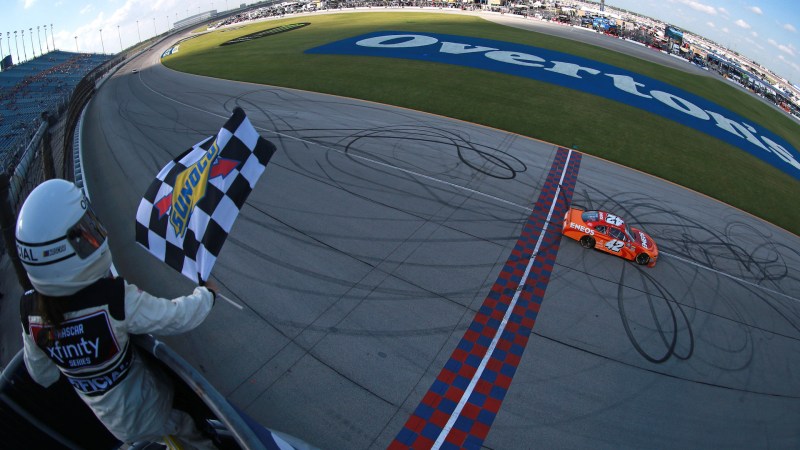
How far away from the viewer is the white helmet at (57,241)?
7.08ft

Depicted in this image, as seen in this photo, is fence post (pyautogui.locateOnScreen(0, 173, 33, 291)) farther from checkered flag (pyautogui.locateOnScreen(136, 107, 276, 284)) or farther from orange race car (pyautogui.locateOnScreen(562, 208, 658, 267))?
orange race car (pyautogui.locateOnScreen(562, 208, 658, 267))

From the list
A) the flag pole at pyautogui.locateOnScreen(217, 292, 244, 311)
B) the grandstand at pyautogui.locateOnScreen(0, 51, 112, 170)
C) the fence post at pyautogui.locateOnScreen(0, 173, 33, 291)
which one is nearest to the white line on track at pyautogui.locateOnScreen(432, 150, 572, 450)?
the flag pole at pyautogui.locateOnScreen(217, 292, 244, 311)

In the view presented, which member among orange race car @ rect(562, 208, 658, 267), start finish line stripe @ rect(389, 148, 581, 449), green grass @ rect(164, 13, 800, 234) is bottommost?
start finish line stripe @ rect(389, 148, 581, 449)

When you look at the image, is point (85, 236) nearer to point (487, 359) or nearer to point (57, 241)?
point (57, 241)

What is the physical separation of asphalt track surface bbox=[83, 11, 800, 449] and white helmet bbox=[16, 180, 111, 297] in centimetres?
468

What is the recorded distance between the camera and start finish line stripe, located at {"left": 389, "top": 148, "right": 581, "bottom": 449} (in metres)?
6.21

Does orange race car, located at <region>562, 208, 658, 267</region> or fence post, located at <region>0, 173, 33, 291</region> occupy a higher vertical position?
Result: fence post, located at <region>0, 173, 33, 291</region>

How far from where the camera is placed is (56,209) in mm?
2223

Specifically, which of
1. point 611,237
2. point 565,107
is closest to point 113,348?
point 611,237

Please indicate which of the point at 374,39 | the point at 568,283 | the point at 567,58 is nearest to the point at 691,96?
the point at 567,58

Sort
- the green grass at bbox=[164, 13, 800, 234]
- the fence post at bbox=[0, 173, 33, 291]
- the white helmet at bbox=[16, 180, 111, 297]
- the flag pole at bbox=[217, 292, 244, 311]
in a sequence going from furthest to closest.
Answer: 1. the green grass at bbox=[164, 13, 800, 234]
2. the flag pole at bbox=[217, 292, 244, 311]
3. the fence post at bbox=[0, 173, 33, 291]
4. the white helmet at bbox=[16, 180, 111, 297]

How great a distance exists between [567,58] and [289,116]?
915 inches

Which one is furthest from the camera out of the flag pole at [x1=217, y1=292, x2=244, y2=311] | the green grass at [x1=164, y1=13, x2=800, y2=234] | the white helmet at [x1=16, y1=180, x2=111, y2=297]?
the green grass at [x1=164, y1=13, x2=800, y2=234]

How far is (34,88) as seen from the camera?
35.8m
